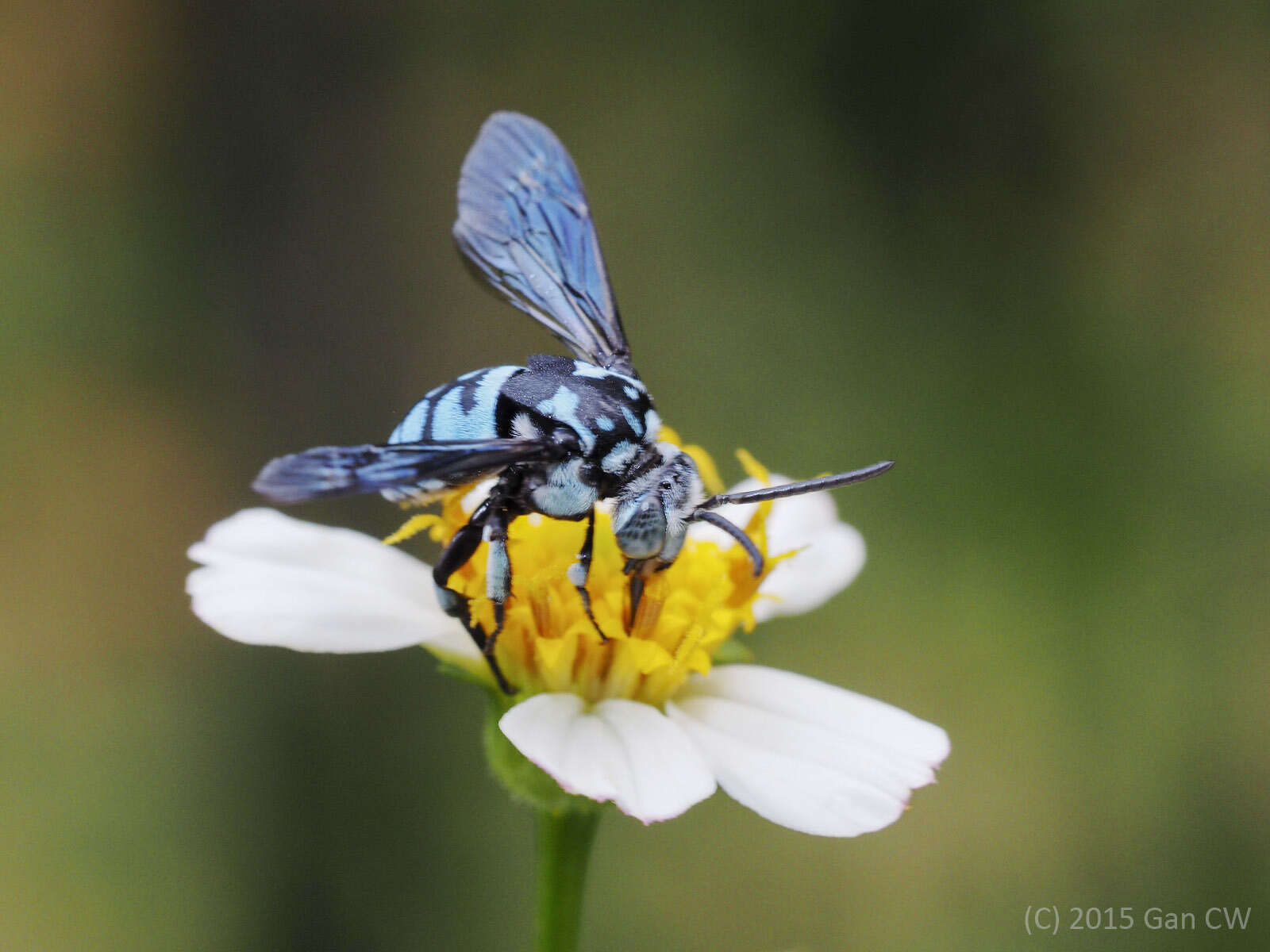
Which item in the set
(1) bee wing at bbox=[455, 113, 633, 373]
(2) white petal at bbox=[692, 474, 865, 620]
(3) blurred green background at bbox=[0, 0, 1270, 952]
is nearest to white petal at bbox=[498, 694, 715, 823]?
(2) white petal at bbox=[692, 474, 865, 620]

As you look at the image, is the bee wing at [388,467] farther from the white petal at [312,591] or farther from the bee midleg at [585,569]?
the white petal at [312,591]

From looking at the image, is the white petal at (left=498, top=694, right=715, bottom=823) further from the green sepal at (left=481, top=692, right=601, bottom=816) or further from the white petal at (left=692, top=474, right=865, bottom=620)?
the white petal at (left=692, top=474, right=865, bottom=620)

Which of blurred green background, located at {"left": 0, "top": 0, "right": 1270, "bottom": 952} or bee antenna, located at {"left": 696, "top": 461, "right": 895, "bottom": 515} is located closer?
bee antenna, located at {"left": 696, "top": 461, "right": 895, "bottom": 515}

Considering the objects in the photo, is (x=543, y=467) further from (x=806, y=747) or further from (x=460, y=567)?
(x=806, y=747)

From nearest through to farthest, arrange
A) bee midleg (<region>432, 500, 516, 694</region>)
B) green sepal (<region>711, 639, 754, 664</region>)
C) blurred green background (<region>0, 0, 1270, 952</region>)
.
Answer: bee midleg (<region>432, 500, 516, 694</region>) < green sepal (<region>711, 639, 754, 664</region>) < blurred green background (<region>0, 0, 1270, 952</region>)

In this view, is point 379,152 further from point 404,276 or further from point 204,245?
point 204,245

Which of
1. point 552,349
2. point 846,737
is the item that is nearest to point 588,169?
point 552,349

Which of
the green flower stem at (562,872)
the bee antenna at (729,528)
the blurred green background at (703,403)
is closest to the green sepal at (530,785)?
the green flower stem at (562,872)
